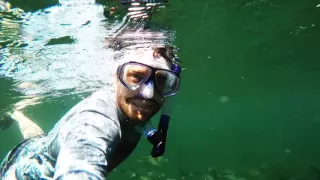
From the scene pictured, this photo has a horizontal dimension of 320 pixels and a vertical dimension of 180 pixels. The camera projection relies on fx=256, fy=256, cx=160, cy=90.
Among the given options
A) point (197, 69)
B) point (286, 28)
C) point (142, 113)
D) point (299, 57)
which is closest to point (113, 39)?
point (142, 113)

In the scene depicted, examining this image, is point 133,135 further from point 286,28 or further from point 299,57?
point 299,57

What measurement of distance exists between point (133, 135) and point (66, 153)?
183 centimetres

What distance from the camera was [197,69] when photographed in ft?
85.7

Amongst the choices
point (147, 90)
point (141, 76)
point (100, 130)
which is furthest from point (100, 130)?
point (141, 76)

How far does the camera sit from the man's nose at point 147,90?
359 cm

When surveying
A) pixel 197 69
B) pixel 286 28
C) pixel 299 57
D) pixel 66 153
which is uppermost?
pixel 66 153

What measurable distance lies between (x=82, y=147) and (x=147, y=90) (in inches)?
67.5

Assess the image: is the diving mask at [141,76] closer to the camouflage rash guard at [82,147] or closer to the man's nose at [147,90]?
the man's nose at [147,90]

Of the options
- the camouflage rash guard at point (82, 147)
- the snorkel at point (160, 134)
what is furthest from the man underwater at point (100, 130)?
the snorkel at point (160, 134)

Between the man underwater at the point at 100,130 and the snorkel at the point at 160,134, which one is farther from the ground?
the man underwater at the point at 100,130

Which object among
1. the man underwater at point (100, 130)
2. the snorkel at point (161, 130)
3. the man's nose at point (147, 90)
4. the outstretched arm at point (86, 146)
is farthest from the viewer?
the snorkel at point (161, 130)

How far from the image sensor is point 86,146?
6.80 feet

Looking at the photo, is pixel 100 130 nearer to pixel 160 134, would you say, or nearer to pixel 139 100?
pixel 139 100

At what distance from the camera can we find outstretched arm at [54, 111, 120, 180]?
1.92 m
